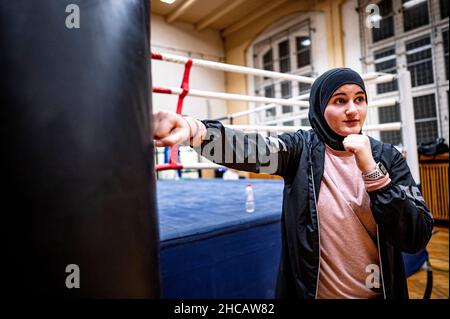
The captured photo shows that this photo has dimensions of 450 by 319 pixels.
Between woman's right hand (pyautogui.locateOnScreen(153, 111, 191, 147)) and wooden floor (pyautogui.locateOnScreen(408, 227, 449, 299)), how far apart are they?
1.47m

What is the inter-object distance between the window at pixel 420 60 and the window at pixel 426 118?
25 cm

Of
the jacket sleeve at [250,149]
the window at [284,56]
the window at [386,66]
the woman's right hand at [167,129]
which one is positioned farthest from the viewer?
the window at [284,56]

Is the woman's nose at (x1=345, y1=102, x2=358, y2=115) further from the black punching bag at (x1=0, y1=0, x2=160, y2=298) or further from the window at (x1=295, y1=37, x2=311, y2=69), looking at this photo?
the window at (x1=295, y1=37, x2=311, y2=69)

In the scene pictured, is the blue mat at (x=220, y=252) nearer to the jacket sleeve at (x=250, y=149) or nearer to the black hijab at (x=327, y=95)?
the jacket sleeve at (x=250, y=149)

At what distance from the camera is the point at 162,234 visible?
3.24 feet

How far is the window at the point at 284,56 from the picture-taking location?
6.06 meters

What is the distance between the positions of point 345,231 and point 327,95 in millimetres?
330

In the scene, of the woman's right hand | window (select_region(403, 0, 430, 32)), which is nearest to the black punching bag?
the woman's right hand

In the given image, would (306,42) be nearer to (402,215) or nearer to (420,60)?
(420,60)

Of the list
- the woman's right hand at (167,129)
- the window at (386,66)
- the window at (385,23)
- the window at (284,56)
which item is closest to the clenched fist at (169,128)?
the woman's right hand at (167,129)

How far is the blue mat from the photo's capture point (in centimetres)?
99

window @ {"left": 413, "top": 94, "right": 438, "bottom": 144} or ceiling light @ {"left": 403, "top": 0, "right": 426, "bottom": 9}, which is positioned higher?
ceiling light @ {"left": 403, "top": 0, "right": 426, "bottom": 9}

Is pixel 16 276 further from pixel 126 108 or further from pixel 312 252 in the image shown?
pixel 312 252

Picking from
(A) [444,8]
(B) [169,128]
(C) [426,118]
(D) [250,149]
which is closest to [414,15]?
(A) [444,8]
